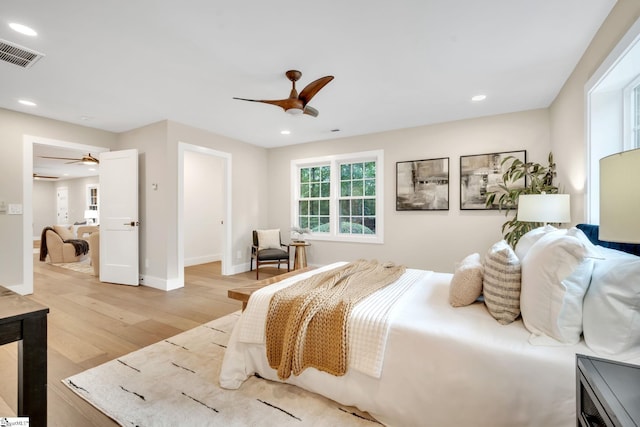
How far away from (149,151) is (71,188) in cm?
864

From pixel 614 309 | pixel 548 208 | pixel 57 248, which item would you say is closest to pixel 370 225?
pixel 548 208

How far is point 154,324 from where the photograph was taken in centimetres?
287

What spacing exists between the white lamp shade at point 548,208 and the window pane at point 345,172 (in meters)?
2.91

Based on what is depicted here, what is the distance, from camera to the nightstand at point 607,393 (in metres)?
0.71

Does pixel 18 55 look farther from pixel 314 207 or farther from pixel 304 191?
pixel 314 207

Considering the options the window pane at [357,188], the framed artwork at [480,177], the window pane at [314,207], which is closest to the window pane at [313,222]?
the window pane at [314,207]

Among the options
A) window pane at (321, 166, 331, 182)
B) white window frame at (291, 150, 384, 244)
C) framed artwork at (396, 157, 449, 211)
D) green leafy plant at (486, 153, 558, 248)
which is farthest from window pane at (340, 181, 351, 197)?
green leafy plant at (486, 153, 558, 248)

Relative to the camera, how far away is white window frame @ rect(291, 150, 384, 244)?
468 cm

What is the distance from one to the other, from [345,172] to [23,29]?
163 inches

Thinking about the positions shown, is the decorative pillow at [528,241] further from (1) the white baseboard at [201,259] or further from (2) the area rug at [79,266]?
(2) the area rug at [79,266]

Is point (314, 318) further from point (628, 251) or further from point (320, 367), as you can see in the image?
point (628, 251)

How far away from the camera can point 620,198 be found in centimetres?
89

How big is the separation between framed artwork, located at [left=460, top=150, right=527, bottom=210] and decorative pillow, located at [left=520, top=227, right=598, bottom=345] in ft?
9.24

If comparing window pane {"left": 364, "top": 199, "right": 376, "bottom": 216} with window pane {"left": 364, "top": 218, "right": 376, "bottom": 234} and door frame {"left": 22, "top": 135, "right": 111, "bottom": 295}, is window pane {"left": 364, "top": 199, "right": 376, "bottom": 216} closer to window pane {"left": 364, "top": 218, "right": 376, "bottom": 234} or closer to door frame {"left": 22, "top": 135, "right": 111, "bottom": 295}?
window pane {"left": 364, "top": 218, "right": 376, "bottom": 234}
